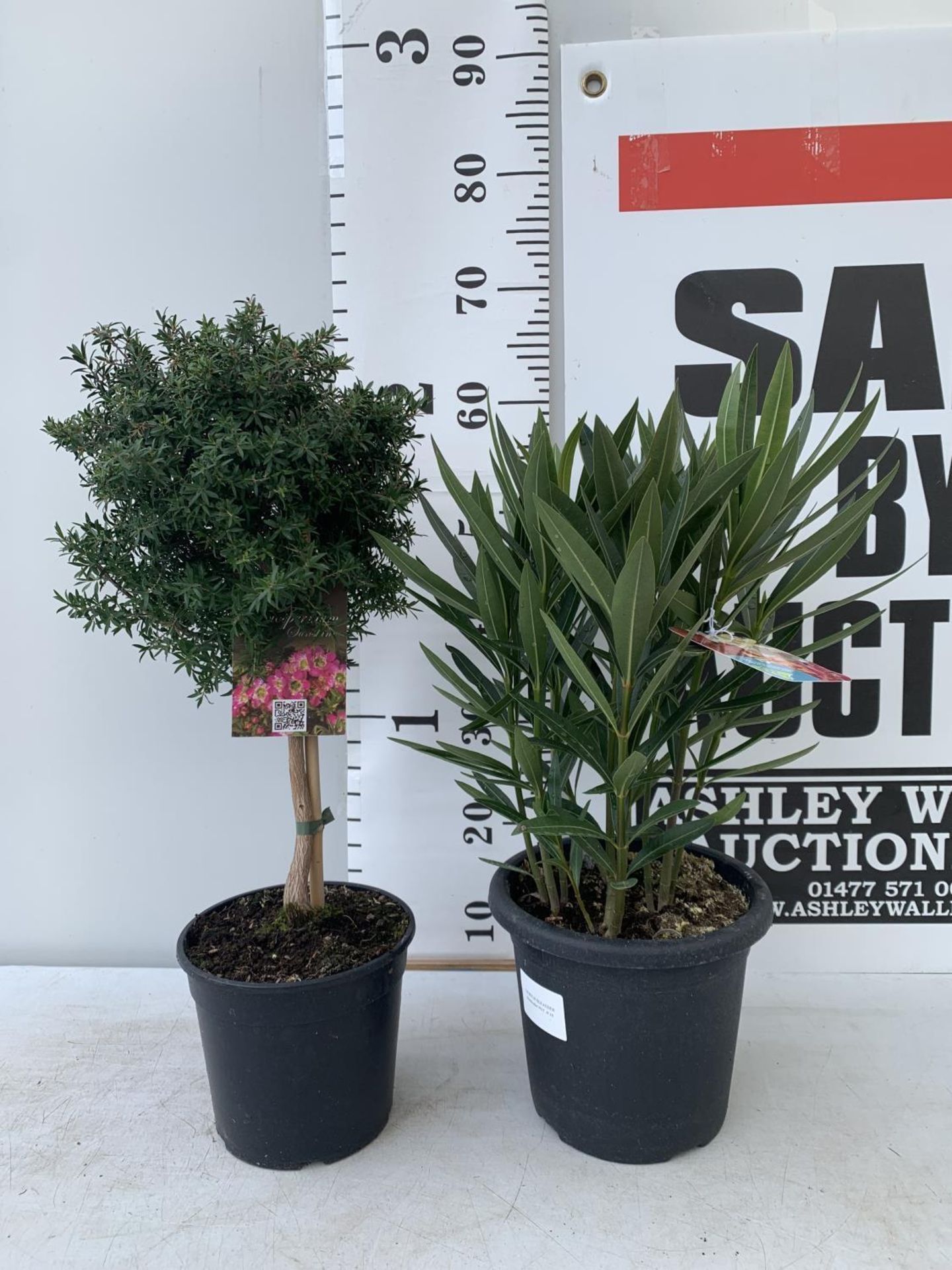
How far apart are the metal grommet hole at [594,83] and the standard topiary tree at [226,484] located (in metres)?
0.61

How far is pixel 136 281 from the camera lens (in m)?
1.25

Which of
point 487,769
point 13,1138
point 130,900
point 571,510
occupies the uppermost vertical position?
point 571,510

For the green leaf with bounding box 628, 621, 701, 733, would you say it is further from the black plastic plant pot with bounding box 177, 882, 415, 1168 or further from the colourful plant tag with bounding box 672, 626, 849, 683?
the black plastic plant pot with bounding box 177, 882, 415, 1168

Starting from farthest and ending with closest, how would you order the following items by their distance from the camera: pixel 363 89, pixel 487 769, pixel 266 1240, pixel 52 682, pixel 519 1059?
pixel 52 682, pixel 363 89, pixel 519 1059, pixel 487 769, pixel 266 1240

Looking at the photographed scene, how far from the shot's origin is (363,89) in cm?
119

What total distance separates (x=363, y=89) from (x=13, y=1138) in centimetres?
138

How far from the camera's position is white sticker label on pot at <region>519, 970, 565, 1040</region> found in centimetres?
90

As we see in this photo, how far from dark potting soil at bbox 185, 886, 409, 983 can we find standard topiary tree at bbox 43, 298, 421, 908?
0.29 m

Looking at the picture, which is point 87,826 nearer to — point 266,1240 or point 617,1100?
point 266,1240

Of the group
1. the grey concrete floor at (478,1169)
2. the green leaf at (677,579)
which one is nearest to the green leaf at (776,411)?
the green leaf at (677,579)

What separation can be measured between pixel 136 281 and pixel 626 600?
936mm

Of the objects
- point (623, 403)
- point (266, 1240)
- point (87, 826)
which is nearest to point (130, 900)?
point (87, 826)

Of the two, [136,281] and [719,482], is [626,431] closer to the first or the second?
[719,482]

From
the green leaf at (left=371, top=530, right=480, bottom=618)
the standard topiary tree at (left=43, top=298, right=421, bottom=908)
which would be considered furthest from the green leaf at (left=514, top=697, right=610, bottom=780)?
the standard topiary tree at (left=43, top=298, right=421, bottom=908)
